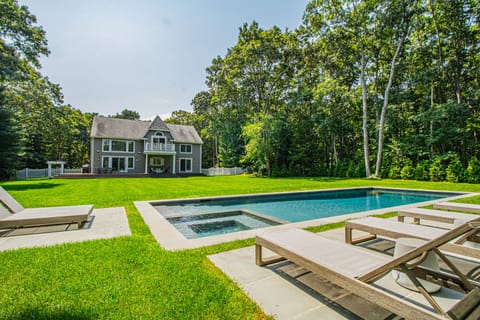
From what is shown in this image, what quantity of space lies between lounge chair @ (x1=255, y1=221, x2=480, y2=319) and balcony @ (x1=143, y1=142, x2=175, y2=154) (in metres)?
24.0

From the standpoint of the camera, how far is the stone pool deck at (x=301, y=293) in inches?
79.3

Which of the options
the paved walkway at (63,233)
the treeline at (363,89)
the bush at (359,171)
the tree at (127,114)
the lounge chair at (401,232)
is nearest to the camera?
the lounge chair at (401,232)

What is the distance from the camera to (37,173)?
73.1 ft

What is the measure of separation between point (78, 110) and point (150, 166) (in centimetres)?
2072

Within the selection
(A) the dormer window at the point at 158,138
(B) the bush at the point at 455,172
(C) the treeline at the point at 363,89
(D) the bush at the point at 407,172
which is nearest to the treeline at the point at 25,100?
(A) the dormer window at the point at 158,138

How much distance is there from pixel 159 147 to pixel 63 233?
21795 millimetres

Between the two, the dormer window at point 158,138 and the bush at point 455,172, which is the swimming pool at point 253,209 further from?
the dormer window at point 158,138

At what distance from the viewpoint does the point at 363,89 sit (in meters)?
18.8

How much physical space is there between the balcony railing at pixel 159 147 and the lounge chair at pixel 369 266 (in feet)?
79.3

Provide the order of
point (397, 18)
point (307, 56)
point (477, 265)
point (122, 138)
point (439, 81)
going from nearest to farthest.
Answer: point (477, 265), point (397, 18), point (439, 81), point (307, 56), point (122, 138)

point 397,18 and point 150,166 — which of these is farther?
point 150,166

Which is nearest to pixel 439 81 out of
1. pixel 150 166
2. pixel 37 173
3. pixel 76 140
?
pixel 150 166

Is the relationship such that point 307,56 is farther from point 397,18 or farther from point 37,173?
point 37,173

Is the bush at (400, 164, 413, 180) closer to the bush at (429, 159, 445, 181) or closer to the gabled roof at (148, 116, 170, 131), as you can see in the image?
the bush at (429, 159, 445, 181)
